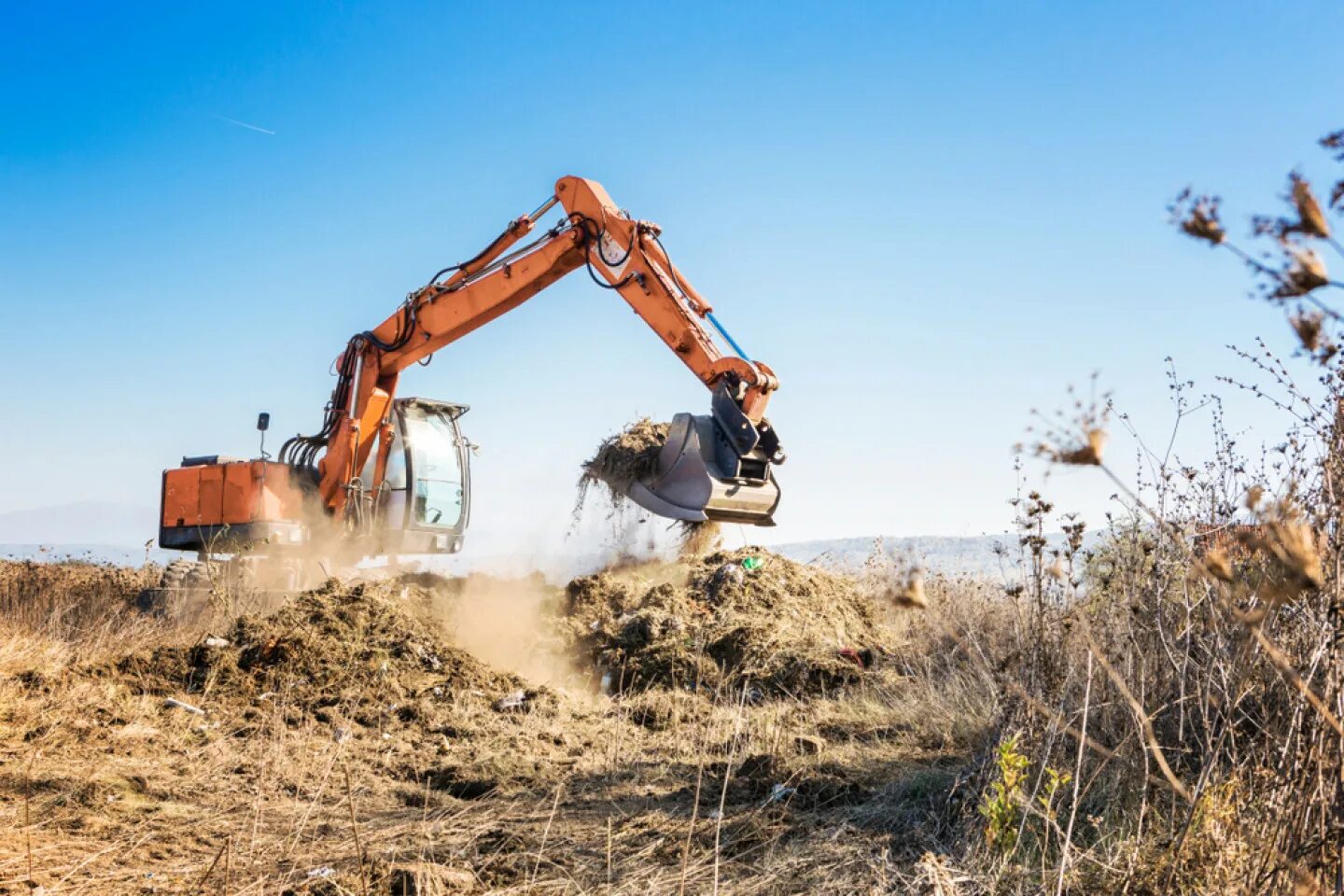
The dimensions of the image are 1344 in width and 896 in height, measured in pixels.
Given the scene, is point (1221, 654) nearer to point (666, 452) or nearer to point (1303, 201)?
point (1303, 201)

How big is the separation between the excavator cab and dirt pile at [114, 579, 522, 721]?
8.79ft

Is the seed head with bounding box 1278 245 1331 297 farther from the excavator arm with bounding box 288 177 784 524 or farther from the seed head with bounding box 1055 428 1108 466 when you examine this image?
the excavator arm with bounding box 288 177 784 524

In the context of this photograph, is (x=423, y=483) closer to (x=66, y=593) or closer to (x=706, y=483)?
(x=706, y=483)

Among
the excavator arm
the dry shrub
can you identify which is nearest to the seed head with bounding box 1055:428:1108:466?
the excavator arm

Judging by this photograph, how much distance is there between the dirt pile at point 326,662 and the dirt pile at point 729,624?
136 cm

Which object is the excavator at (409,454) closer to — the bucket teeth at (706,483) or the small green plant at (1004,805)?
the bucket teeth at (706,483)

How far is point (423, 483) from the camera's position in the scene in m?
12.1

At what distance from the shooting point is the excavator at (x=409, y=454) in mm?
10188

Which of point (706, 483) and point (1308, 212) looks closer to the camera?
point (1308, 212)

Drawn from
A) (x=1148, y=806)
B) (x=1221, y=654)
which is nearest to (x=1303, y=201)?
(x=1221, y=654)

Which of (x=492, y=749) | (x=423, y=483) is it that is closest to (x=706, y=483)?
(x=492, y=749)

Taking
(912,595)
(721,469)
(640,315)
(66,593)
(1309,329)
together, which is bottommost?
(66,593)

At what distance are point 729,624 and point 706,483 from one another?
49.9 inches

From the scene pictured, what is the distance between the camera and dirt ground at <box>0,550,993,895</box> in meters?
4.26
